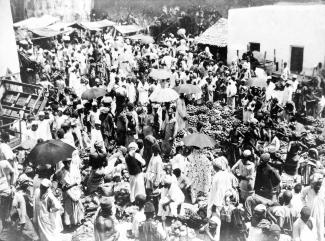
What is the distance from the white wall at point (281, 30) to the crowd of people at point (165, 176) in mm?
1440

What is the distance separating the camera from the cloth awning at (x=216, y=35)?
18.4m

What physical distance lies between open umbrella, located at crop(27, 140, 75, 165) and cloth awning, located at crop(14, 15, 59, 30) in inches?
586

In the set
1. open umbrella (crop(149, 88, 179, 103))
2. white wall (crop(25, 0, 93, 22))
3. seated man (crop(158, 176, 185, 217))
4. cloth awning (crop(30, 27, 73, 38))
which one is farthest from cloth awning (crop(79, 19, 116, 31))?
seated man (crop(158, 176, 185, 217))

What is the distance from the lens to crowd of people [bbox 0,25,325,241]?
5.70 m

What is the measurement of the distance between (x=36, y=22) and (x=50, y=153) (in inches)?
635

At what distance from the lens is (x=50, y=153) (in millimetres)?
6590

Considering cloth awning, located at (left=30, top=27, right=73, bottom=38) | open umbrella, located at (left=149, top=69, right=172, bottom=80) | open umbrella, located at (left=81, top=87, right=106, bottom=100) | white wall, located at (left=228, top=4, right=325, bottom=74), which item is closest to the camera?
open umbrella, located at (left=81, top=87, right=106, bottom=100)

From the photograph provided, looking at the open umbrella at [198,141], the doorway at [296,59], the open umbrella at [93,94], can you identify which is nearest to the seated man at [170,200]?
the open umbrella at [198,141]

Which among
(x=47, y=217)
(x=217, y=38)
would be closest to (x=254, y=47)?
(x=217, y=38)

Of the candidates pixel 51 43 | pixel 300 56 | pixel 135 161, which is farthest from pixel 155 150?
pixel 51 43

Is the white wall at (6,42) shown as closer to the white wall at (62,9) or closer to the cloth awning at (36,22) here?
the white wall at (62,9)

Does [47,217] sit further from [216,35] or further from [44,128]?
[216,35]

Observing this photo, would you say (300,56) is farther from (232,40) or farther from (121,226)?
(121,226)

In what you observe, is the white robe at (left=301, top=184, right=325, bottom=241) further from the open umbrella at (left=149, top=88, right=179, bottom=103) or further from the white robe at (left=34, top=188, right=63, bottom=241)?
the open umbrella at (left=149, top=88, right=179, bottom=103)
